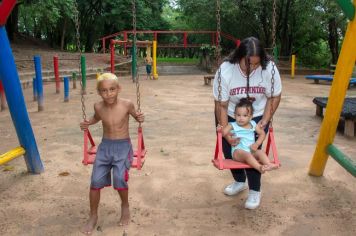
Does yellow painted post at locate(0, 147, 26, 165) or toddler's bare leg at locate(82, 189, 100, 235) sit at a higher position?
yellow painted post at locate(0, 147, 26, 165)

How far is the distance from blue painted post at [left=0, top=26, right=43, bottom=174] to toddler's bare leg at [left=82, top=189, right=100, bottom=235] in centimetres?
135

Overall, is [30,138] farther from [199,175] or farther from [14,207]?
[199,175]

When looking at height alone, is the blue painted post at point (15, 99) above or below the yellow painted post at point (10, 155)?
above

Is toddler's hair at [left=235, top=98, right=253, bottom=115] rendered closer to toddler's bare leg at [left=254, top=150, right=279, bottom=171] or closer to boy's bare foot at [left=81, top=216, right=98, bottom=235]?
toddler's bare leg at [left=254, top=150, right=279, bottom=171]

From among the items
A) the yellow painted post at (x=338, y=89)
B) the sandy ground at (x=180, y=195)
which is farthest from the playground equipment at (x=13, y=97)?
→ the yellow painted post at (x=338, y=89)

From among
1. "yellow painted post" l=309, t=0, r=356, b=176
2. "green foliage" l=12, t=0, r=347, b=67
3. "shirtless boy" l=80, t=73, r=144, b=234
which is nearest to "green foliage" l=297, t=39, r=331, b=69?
"green foliage" l=12, t=0, r=347, b=67

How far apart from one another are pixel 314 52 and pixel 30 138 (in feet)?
80.3

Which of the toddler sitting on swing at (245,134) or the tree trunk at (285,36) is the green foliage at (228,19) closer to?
the tree trunk at (285,36)

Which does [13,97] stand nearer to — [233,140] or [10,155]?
[10,155]

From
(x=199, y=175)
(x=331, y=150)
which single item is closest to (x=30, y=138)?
(x=199, y=175)

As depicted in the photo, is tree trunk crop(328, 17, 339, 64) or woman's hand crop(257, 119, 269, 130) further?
tree trunk crop(328, 17, 339, 64)

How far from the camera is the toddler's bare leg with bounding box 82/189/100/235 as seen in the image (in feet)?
9.62

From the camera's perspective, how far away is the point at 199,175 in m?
4.17

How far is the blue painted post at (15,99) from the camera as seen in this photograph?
3727 mm
